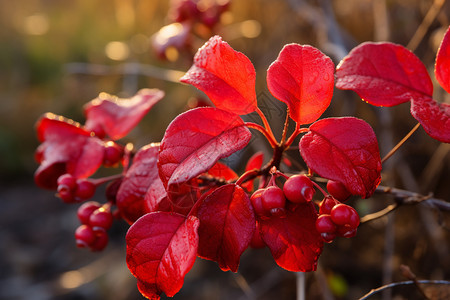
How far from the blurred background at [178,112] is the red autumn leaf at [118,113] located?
0.22 m

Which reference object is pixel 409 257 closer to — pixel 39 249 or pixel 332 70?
pixel 332 70

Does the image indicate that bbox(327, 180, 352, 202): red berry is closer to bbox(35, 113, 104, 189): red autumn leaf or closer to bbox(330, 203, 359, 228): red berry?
bbox(330, 203, 359, 228): red berry

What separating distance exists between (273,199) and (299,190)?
0.03 meters

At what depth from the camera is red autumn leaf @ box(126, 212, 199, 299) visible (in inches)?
18.2

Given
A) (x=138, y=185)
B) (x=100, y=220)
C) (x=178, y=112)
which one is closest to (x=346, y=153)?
(x=138, y=185)

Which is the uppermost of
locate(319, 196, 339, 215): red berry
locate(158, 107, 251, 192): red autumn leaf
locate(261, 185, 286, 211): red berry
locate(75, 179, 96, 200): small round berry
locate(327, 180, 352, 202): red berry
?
locate(158, 107, 251, 192): red autumn leaf

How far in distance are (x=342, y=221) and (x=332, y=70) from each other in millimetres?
172

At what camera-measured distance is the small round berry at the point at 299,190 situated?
1.46 ft

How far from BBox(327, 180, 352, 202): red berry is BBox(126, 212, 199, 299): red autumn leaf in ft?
0.55

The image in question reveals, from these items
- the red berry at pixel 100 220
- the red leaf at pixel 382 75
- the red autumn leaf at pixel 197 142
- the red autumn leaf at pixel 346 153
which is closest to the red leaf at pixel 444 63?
the red leaf at pixel 382 75

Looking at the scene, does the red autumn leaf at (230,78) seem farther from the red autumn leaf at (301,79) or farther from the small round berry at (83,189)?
the small round berry at (83,189)

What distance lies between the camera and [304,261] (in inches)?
19.7

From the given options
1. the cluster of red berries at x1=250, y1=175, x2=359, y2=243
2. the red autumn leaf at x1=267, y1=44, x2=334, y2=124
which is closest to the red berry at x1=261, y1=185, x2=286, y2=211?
the cluster of red berries at x1=250, y1=175, x2=359, y2=243

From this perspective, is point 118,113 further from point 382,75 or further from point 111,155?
point 382,75
